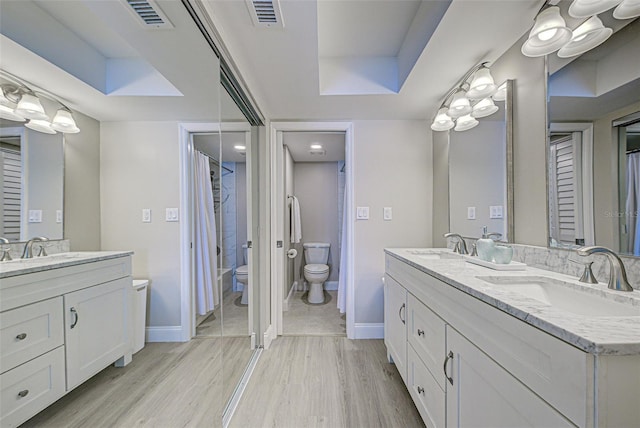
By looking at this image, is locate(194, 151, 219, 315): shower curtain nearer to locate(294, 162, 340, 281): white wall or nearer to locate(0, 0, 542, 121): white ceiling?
locate(0, 0, 542, 121): white ceiling

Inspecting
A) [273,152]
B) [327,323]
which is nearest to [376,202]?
[273,152]

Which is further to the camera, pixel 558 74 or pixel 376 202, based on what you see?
pixel 376 202

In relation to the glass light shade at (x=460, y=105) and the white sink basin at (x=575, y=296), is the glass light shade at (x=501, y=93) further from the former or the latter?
the white sink basin at (x=575, y=296)

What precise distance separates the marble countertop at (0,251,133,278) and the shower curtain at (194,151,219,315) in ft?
1.54

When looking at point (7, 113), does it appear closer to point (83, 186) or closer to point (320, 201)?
point (83, 186)

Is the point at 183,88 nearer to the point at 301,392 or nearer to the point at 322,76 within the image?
the point at 322,76

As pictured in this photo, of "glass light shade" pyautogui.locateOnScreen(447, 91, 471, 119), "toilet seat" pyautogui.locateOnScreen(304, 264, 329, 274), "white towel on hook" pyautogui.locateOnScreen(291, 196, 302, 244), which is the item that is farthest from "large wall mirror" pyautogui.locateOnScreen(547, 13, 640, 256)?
"white towel on hook" pyautogui.locateOnScreen(291, 196, 302, 244)

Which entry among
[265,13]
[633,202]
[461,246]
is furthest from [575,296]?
[265,13]

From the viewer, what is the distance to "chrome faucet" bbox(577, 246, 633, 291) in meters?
0.89

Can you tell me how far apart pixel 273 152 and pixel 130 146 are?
1.83 metres

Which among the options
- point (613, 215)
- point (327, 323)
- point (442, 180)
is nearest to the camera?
point (613, 215)

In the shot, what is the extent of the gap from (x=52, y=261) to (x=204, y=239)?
2.51 feet

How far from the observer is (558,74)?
1257 mm

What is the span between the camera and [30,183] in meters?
0.52
